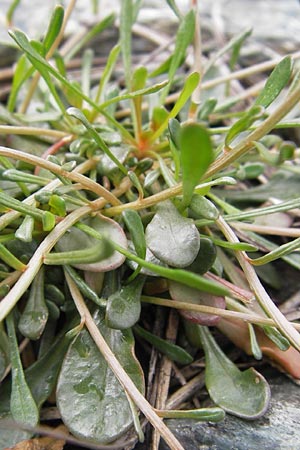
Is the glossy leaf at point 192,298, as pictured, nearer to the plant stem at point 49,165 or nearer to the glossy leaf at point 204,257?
the glossy leaf at point 204,257

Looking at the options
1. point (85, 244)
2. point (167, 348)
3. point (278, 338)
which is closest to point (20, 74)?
point (85, 244)

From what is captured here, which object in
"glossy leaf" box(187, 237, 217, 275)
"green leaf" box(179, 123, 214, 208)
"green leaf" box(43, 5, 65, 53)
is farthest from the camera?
"green leaf" box(43, 5, 65, 53)

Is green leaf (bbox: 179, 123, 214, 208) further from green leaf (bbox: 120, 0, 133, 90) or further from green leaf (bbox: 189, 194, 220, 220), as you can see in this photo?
green leaf (bbox: 120, 0, 133, 90)

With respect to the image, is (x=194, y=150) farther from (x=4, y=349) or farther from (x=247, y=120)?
(x=4, y=349)

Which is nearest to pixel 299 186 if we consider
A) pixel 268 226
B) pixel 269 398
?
pixel 268 226

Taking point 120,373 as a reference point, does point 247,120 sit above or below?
above

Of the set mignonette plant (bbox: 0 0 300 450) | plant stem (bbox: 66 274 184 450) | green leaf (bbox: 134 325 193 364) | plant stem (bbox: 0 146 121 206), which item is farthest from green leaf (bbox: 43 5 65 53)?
green leaf (bbox: 134 325 193 364)
